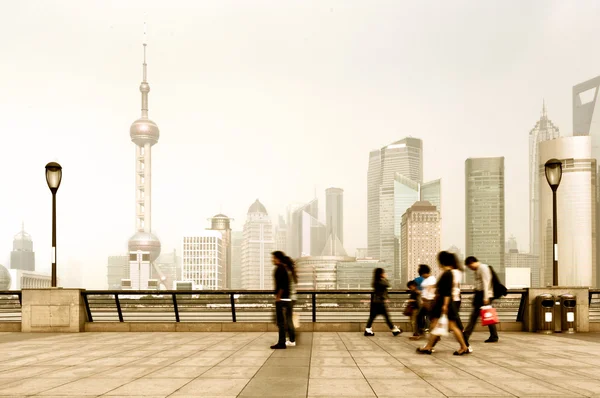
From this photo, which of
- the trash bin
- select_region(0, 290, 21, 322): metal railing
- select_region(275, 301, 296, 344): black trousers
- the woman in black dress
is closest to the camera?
the woman in black dress

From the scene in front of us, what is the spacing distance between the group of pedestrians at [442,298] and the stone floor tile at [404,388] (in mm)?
2593

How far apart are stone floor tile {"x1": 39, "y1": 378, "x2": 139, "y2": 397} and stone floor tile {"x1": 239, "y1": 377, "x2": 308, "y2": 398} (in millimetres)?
1737

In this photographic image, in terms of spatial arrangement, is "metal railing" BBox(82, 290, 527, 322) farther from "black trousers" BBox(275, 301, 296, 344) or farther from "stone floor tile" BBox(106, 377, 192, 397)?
"stone floor tile" BBox(106, 377, 192, 397)

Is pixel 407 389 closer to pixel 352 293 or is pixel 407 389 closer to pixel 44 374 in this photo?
pixel 44 374

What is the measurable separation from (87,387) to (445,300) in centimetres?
593

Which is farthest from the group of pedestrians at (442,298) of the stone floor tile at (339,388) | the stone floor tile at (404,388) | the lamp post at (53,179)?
the lamp post at (53,179)

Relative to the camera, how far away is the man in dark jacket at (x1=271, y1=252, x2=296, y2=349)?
11.3 meters

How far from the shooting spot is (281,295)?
1138cm

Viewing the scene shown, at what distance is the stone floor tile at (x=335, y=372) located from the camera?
26.7 feet

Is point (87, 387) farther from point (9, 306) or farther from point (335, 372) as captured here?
point (9, 306)

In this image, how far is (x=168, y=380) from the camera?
783cm

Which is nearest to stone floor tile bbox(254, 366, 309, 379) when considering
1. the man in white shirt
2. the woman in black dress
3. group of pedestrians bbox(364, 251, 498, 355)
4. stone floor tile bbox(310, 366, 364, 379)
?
stone floor tile bbox(310, 366, 364, 379)

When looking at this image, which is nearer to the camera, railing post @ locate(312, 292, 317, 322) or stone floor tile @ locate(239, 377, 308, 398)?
stone floor tile @ locate(239, 377, 308, 398)

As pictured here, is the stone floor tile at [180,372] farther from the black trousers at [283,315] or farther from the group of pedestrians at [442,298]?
the group of pedestrians at [442,298]
